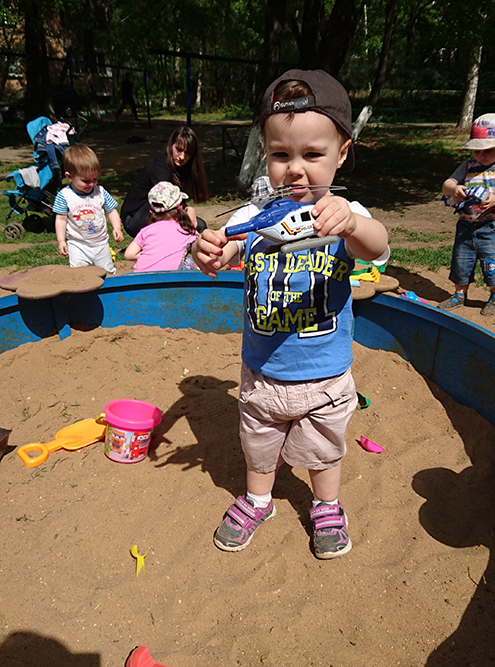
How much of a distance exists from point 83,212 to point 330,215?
3228 millimetres

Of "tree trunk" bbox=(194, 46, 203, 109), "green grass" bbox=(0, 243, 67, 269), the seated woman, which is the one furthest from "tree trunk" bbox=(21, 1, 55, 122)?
"tree trunk" bbox=(194, 46, 203, 109)

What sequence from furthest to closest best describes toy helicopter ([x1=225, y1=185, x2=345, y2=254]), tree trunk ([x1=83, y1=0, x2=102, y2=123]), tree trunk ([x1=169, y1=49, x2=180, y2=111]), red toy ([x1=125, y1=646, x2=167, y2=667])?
tree trunk ([x1=169, y1=49, x2=180, y2=111])
tree trunk ([x1=83, y1=0, x2=102, y2=123])
red toy ([x1=125, y1=646, x2=167, y2=667])
toy helicopter ([x1=225, y1=185, x2=345, y2=254])

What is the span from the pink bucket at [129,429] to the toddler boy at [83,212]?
6.07ft

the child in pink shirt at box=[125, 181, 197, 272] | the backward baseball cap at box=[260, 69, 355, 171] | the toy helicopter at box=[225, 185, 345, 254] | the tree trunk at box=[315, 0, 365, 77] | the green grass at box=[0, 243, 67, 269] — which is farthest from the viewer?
the tree trunk at box=[315, 0, 365, 77]

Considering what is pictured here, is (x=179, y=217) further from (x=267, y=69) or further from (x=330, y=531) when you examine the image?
(x=267, y=69)

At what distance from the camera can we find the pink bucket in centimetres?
242

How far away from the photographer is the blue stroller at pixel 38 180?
6.71m

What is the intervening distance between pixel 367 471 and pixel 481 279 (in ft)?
11.2

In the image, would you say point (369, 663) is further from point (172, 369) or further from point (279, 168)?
point (172, 369)

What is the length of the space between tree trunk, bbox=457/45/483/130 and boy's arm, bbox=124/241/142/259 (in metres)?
15.6

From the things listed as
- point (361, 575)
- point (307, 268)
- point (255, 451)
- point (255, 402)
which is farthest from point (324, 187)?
point (361, 575)

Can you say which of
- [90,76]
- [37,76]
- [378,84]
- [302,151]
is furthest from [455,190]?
[90,76]

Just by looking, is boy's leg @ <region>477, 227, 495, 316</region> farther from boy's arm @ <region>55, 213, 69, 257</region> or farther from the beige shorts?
boy's arm @ <region>55, 213, 69, 257</region>

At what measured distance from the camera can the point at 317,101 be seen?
1426 mm
